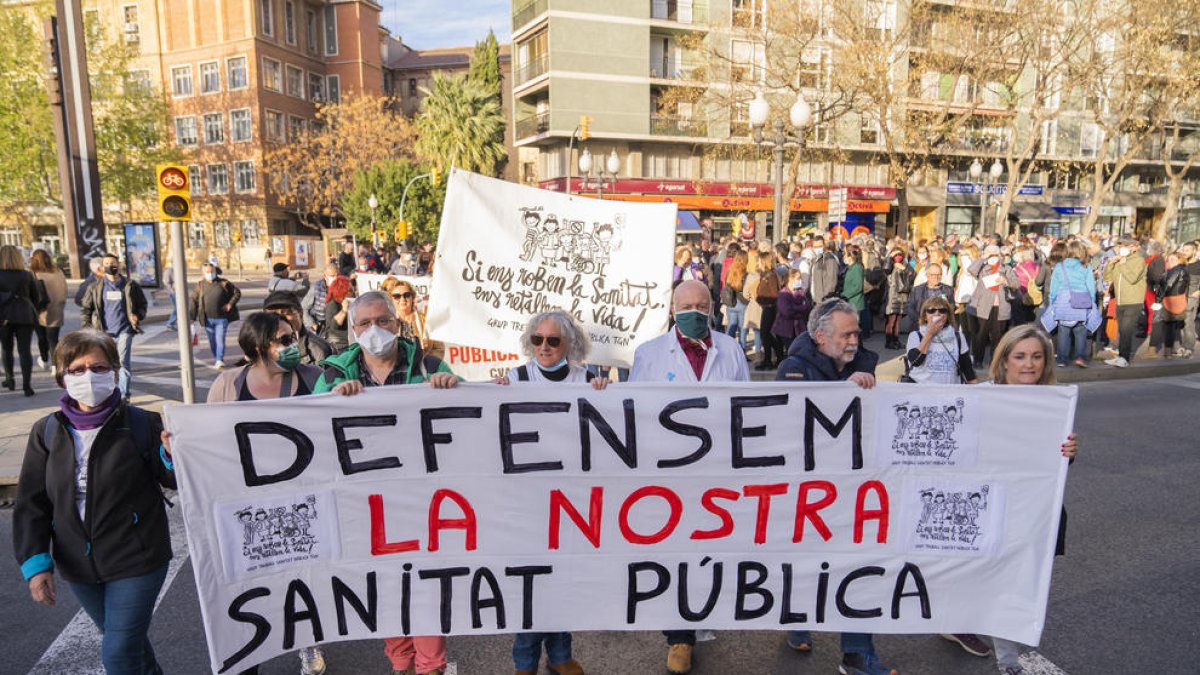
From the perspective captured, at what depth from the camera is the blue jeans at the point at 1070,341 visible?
10867mm

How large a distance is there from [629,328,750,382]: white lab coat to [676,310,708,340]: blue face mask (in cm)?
10

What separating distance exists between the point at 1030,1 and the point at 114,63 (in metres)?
38.4

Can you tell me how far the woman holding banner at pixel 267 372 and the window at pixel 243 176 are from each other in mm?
48174

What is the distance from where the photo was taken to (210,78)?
46.5 meters

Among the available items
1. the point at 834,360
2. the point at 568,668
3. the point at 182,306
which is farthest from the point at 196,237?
the point at 834,360

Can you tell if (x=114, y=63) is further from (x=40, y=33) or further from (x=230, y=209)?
(x=230, y=209)

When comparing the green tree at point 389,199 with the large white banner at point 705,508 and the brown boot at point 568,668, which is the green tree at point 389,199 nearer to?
the large white banner at point 705,508

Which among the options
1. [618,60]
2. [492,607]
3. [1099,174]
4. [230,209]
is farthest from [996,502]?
[230,209]

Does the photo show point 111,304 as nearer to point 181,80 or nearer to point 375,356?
point 375,356

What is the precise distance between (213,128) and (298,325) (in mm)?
48225

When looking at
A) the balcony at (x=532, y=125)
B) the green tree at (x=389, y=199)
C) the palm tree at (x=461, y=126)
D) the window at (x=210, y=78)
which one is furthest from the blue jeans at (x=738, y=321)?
the window at (x=210, y=78)

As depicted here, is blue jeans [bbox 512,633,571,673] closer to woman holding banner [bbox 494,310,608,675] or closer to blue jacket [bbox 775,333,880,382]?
woman holding banner [bbox 494,310,608,675]

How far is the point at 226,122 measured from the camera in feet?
153

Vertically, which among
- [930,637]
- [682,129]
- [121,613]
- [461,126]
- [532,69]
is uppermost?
[532,69]
